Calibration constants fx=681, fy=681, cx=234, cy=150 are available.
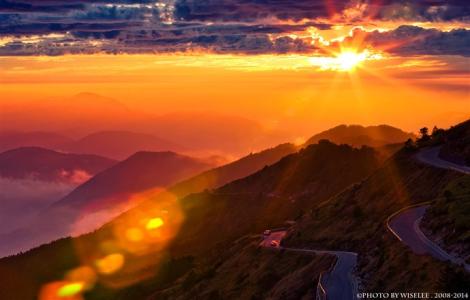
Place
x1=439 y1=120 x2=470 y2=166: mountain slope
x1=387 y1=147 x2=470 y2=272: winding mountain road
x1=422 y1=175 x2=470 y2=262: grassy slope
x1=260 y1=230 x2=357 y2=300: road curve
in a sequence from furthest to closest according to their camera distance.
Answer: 1. x1=439 y1=120 x2=470 y2=166: mountain slope
2. x1=260 y1=230 x2=357 y2=300: road curve
3. x1=422 y1=175 x2=470 y2=262: grassy slope
4. x1=387 y1=147 x2=470 y2=272: winding mountain road

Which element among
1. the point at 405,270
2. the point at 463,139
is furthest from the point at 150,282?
the point at 405,270

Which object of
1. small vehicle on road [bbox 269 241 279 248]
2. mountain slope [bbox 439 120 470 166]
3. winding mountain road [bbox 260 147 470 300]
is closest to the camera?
winding mountain road [bbox 260 147 470 300]

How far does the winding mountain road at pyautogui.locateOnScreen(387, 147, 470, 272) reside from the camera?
6569cm

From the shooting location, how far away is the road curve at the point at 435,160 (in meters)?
101

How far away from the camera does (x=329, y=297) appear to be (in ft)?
220

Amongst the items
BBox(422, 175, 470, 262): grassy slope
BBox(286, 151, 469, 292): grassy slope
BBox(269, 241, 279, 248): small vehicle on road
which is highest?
BBox(422, 175, 470, 262): grassy slope

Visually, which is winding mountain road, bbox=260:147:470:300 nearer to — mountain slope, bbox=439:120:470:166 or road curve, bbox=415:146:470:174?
road curve, bbox=415:146:470:174

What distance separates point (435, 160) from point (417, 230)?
36149mm

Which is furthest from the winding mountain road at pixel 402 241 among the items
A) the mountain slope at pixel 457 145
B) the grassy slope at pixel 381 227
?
the mountain slope at pixel 457 145

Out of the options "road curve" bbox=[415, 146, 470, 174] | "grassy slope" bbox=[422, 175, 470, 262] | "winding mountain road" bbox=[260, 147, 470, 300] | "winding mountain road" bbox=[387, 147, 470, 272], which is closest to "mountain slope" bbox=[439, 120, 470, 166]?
"road curve" bbox=[415, 146, 470, 174]

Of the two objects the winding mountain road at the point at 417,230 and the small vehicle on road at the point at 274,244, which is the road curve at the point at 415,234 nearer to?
the winding mountain road at the point at 417,230

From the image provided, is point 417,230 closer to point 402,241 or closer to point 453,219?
point 402,241

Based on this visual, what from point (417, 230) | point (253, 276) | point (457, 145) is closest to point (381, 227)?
point (417, 230)

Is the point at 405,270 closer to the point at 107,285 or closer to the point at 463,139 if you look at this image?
the point at 463,139
